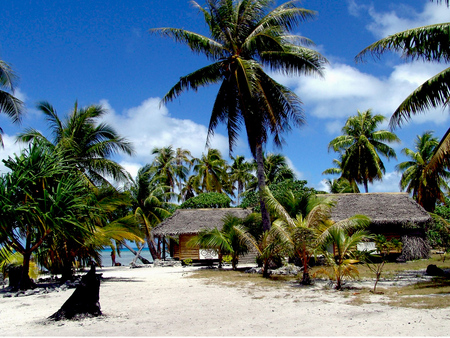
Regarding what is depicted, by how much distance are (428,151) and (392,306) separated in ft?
87.3

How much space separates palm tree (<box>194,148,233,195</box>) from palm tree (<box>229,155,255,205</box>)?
16.8ft

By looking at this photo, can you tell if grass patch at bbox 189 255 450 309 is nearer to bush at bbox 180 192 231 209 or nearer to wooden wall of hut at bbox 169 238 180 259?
wooden wall of hut at bbox 169 238 180 259

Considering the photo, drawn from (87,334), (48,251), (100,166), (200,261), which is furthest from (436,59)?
(200,261)

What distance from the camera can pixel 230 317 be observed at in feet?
20.9

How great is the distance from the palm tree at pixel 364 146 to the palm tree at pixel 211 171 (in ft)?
33.8

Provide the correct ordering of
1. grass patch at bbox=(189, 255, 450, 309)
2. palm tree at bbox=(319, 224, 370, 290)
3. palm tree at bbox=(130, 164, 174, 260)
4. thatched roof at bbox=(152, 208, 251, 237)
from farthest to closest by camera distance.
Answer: palm tree at bbox=(130, 164, 174, 260) < thatched roof at bbox=(152, 208, 251, 237) < palm tree at bbox=(319, 224, 370, 290) < grass patch at bbox=(189, 255, 450, 309)

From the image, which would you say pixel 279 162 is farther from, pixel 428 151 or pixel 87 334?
pixel 87 334

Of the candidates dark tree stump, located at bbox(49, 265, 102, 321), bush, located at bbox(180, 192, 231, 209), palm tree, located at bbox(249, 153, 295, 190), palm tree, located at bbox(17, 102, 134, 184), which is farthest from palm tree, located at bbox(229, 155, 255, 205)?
dark tree stump, located at bbox(49, 265, 102, 321)

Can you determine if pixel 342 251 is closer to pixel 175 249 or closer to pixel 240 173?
pixel 175 249

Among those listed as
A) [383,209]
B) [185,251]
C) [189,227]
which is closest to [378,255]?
[383,209]

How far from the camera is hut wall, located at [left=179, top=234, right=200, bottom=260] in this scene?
2098cm

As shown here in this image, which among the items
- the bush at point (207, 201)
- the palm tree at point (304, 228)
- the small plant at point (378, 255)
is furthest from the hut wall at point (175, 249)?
the palm tree at point (304, 228)

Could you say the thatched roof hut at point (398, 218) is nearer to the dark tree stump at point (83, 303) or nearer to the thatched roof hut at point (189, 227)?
the thatched roof hut at point (189, 227)

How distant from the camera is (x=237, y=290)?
970cm
